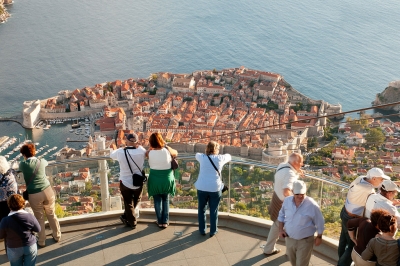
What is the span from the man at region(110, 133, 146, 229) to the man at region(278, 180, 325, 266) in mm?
1034

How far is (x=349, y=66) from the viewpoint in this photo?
127 ft

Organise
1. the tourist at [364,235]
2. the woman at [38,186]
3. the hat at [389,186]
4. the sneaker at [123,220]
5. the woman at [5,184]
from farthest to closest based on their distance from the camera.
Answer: the sneaker at [123,220] → the woman at [38,186] → the woman at [5,184] → the hat at [389,186] → the tourist at [364,235]

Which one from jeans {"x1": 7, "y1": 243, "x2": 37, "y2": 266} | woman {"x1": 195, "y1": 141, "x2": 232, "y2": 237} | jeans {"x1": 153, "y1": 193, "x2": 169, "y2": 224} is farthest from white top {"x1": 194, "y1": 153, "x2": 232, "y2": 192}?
jeans {"x1": 7, "y1": 243, "x2": 37, "y2": 266}

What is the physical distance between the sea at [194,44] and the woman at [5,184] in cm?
2641

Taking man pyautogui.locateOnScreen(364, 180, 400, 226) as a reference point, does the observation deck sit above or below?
below

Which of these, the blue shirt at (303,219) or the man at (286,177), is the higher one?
the man at (286,177)

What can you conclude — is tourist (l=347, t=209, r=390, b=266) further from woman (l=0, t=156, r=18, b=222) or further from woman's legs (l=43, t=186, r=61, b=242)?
woman (l=0, t=156, r=18, b=222)

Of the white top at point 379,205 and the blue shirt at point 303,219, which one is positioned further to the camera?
the blue shirt at point 303,219

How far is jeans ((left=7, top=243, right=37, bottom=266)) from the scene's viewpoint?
245 cm

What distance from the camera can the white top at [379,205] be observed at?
221 centimetres

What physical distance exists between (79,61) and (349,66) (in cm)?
2273

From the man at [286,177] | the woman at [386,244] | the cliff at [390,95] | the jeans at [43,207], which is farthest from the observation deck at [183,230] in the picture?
the cliff at [390,95]

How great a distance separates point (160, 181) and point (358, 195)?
126 centimetres

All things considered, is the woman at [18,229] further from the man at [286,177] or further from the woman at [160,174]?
the man at [286,177]
